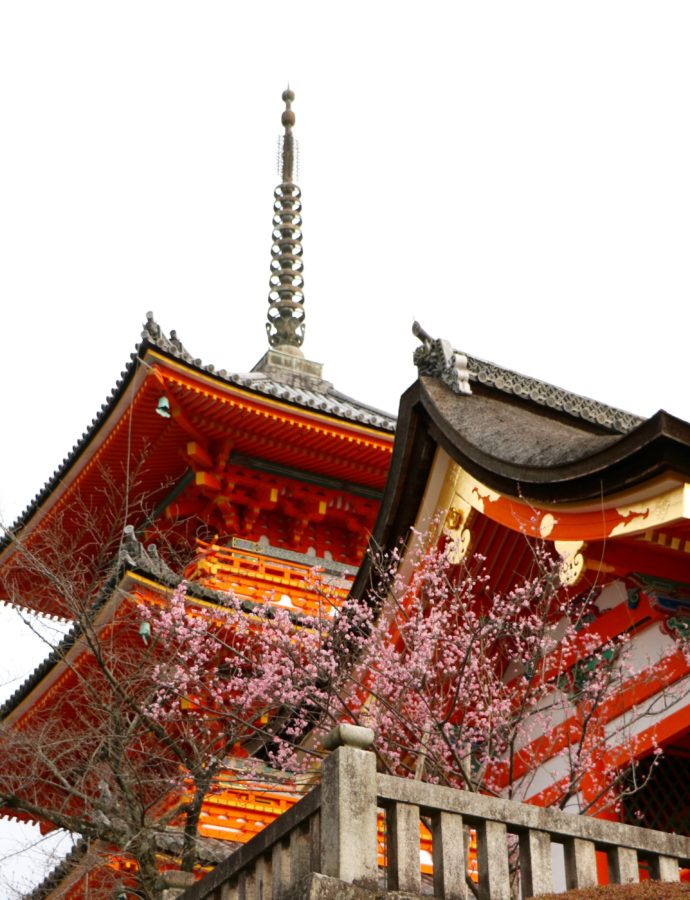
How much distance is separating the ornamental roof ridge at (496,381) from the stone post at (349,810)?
6.59 metres

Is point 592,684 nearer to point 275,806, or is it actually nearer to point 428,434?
point 428,434

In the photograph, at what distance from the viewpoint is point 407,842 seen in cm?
635

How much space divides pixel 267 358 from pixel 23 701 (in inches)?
321

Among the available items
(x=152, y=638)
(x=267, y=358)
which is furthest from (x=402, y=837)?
(x=267, y=358)

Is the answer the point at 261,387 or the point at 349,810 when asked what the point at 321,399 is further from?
the point at 349,810

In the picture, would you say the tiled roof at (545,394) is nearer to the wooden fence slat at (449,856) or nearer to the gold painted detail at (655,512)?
the gold painted detail at (655,512)

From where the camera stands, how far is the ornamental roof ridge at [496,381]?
41.9 feet

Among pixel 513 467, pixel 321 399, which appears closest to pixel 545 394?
pixel 513 467

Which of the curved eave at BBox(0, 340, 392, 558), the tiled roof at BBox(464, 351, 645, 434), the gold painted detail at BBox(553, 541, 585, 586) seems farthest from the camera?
the curved eave at BBox(0, 340, 392, 558)

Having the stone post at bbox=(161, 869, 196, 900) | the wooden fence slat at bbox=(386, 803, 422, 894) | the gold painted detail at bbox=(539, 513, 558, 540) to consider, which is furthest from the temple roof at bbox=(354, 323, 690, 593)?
the stone post at bbox=(161, 869, 196, 900)

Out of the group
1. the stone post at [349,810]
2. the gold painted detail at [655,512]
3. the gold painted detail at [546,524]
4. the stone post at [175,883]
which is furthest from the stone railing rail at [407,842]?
the gold painted detail at [546,524]

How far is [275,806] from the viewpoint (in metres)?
16.0

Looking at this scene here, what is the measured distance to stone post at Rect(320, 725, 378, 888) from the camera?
6.15 meters

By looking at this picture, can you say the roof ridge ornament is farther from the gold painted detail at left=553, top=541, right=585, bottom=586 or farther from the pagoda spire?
the pagoda spire
